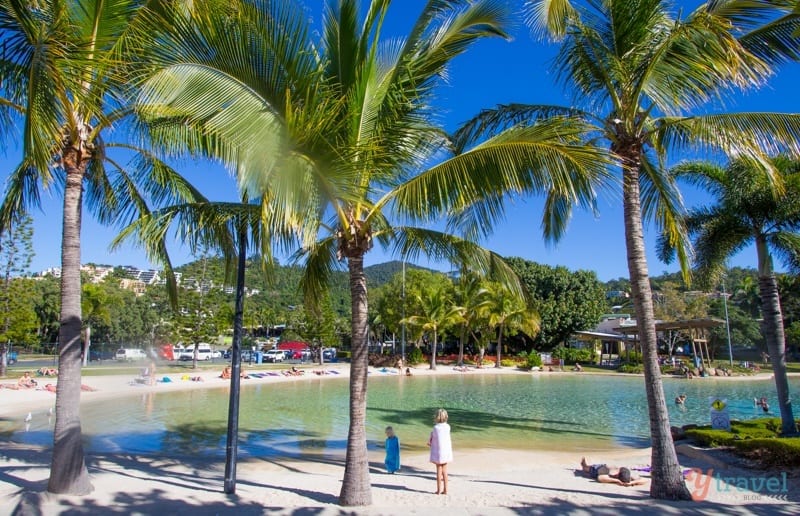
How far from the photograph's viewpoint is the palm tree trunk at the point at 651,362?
7188mm

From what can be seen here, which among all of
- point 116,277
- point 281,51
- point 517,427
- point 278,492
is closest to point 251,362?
point 116,277

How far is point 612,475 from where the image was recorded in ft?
29.8

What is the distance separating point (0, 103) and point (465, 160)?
6.60 m

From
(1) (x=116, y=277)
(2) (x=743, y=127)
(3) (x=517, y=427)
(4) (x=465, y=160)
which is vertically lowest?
(3) (x=517, y=427)

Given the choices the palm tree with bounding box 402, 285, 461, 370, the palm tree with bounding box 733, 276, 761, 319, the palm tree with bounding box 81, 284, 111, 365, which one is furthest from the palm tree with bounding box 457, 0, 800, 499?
the palm tree with bounding box 733, 276, 761, 319

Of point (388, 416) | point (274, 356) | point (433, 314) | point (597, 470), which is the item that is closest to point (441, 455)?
point (597, 470)

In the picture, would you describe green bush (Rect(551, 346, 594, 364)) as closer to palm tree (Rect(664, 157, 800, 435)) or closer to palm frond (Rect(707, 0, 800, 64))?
palm tree (Rect(664, 157, 800, 435))

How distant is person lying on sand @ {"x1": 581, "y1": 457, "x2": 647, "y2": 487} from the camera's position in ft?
28.5

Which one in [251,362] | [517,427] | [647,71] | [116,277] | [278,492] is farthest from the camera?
[116,277]

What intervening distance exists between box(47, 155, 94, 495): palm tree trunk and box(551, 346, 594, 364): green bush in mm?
47063

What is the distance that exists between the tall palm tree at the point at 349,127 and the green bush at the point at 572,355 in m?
44.7

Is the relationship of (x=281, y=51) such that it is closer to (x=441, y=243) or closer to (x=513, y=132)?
(x=513, y=132)

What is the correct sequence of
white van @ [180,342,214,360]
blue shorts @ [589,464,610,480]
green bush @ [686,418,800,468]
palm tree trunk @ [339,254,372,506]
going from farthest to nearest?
1. white van @ [180,342,214,360]
2. green bush @ [686,418,800,468]
3. blue shorts @ [589,464,610,480]
4. palm tree trunk @ [339,254,372,506]

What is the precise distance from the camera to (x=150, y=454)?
476 inches
